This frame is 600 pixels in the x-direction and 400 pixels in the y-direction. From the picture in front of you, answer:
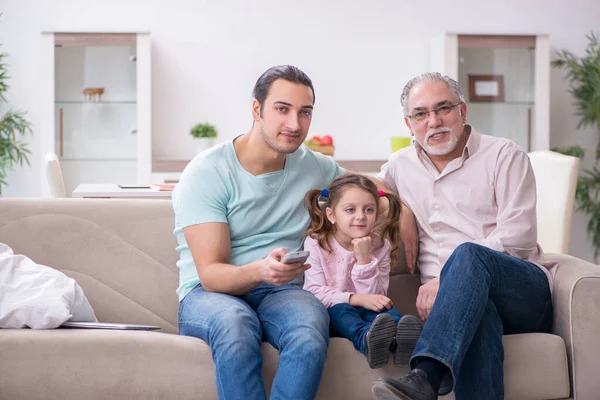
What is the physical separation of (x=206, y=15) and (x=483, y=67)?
6.70ft

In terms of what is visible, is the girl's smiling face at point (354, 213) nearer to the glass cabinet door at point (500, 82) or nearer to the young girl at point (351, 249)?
the young girl at point (351, 249)

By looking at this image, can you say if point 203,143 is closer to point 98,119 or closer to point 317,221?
A: point 98,119

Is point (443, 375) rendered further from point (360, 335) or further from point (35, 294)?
point (35, 294)

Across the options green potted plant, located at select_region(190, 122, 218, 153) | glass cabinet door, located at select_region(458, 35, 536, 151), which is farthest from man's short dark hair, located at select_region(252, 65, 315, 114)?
glass cabinet door, located at select_region(458, 35, 536, 151)

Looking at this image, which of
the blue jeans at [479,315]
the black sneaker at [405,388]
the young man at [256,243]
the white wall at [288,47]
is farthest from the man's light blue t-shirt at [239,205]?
the white wall at [288,47]

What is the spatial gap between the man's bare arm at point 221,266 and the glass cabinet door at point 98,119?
132 inches

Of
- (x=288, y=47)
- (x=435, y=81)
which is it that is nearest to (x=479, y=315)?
(x=435, y=81)

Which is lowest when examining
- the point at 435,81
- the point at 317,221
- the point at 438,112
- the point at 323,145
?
the point at 317,221

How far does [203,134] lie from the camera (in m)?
5.57

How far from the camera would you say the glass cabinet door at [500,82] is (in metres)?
5.65

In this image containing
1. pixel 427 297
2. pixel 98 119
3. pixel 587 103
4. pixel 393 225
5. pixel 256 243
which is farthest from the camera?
pixel 587 103

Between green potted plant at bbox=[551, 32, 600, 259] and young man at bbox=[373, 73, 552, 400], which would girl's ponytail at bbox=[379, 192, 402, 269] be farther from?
green potted plant at bbox=[551, 32, 600, 259]

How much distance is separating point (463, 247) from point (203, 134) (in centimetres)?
361

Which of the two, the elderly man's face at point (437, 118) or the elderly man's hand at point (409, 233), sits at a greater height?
the elderly man's face at point (437, 118)
